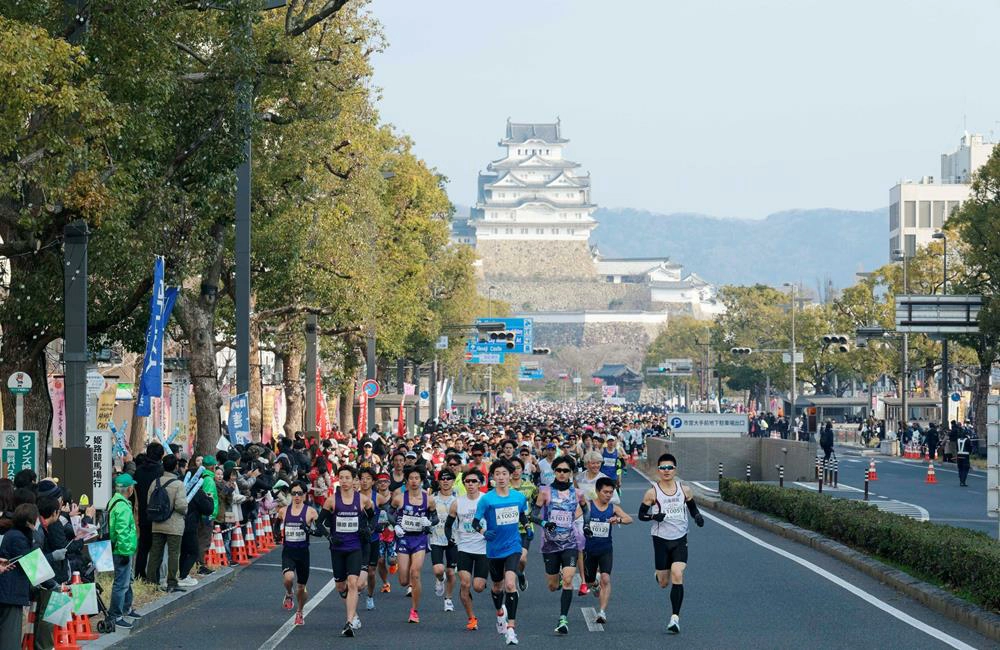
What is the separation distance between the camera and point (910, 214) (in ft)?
385

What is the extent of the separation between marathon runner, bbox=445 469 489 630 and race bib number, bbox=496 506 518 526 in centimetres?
30

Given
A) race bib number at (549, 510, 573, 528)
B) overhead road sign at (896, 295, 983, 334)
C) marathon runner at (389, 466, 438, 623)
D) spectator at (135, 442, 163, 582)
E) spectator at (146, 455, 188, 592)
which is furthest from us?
overhead road sign at (896, 295, 983, 334)

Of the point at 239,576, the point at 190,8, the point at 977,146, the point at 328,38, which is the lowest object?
the point at 239,576

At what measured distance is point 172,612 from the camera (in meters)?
15.9

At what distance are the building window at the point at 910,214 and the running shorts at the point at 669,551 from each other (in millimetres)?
106521

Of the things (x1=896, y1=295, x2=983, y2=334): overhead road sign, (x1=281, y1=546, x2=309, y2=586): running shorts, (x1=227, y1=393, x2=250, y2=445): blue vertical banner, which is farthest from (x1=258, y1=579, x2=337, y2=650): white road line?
(x1=896, y1=295, x2=983, y2=334): overhead road sign

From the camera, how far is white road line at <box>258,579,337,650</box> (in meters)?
13.4

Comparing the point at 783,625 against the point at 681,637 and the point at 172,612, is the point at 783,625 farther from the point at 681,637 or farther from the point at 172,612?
the point at 172,612

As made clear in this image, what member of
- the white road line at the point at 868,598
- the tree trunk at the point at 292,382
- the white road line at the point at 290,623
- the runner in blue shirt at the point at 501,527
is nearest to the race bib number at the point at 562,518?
the runner in blue shirt at the point at 501,527

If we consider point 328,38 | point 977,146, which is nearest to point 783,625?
point 328,38

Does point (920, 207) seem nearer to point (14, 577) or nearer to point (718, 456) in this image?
point (718, 456)

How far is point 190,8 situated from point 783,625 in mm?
9692

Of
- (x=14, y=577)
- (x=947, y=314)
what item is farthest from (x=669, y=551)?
(x=947, y=314)

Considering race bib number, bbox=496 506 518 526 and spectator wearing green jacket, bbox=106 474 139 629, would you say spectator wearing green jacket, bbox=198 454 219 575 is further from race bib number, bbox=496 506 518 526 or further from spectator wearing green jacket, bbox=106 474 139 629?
race bib number, bbox=496 506 518 526
